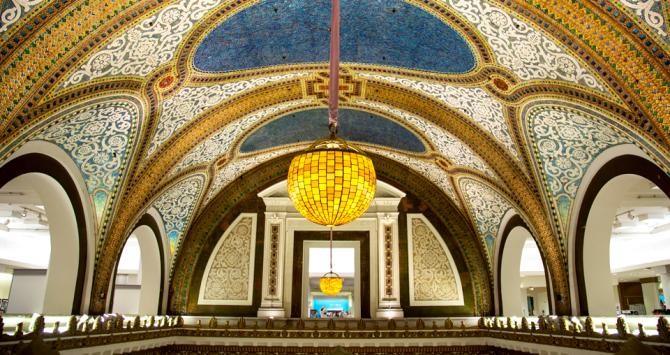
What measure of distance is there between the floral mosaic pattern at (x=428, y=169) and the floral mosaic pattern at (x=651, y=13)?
→ 558 cm

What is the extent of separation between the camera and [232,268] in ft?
32.8

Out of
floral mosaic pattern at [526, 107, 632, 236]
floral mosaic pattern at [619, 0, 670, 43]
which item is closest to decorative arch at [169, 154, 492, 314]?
floral mosaic pattern at [526, 107, 632, 236]

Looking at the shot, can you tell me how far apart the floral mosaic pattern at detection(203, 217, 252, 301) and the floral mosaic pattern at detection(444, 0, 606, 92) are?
21.2ft

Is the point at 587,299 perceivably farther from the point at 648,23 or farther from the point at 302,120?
the point at 302,120

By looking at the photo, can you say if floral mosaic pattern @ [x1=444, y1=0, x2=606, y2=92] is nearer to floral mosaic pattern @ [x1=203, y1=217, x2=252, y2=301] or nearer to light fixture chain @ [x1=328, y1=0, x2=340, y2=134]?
light fixture chain @ [x1=328, y1=0, x2=340, y2=134]

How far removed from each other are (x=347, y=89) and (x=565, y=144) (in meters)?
3.15

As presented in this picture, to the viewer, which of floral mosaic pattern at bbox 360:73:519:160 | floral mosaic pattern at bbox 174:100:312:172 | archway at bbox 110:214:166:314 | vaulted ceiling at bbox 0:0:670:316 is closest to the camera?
vaulted ceiling at bbox 0:0:670:316

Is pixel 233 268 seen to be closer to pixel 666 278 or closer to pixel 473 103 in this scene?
pixel 473 103

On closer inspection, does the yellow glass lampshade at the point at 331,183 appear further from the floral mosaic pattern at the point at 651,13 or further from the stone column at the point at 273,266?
the stone column at the point at 273,266

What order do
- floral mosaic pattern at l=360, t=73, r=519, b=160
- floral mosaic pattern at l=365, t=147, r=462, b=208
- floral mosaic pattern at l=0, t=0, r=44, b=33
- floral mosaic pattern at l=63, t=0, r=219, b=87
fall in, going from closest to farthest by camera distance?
floral mosaic pattern at l=0, t=0, r=44, b=33
floral mosaic pattern at l=63, t=0, r=219, b=87
floral mosaic pattern at l=360, t=73, r=519, b=160
floral mosaic pattern at l=365, t=147, r=462, b=208

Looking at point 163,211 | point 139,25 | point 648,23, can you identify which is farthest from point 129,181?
point 648,23

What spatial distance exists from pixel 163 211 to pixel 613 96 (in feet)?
24.2

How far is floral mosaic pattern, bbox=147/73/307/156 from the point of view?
21.8 ft

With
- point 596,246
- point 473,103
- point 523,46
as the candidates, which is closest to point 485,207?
point 596,246
